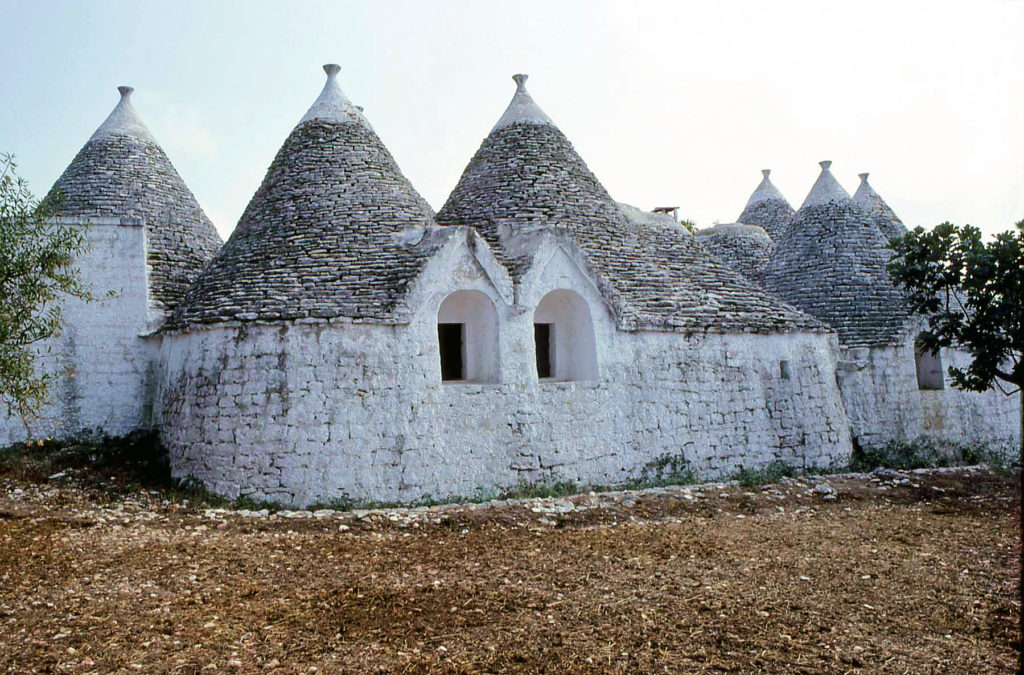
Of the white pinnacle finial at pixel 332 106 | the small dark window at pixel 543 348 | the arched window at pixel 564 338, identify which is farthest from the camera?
the white pinnacle finial at pixel 332 106

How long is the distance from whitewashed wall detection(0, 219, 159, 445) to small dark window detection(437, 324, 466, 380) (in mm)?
4527

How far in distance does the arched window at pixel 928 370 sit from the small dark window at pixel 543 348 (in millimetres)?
7025

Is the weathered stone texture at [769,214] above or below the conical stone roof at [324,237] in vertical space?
above

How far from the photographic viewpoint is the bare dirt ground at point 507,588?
16.0 ft

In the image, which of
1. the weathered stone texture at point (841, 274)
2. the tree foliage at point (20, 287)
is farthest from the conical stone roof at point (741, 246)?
the tree foliage at point (20, 287)

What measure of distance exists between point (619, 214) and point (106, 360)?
8714 millimetres

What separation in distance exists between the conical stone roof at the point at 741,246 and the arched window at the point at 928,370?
4.51 metres

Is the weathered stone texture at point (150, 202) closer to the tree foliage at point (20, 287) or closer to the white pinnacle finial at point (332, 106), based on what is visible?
the white pinnacle finial at point (332, 106)

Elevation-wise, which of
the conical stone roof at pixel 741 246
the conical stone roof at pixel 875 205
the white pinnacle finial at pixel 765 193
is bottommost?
the conical stone roof at pixel 741 246

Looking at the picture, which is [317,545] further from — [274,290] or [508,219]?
[508,219]

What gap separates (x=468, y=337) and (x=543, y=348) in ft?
4.82

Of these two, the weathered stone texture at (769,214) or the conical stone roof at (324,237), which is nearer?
the conical stone roof at (324,237)

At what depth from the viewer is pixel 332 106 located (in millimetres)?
12703

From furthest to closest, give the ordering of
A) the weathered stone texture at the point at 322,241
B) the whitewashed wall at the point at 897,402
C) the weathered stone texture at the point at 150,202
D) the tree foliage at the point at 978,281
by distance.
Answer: the whitewashed wall at the point at 897,402 < the weathered stone texture at the point at 150,202 < the tree foliage at the point at 978,281 < the weathered stone texture at the point at 322,241
